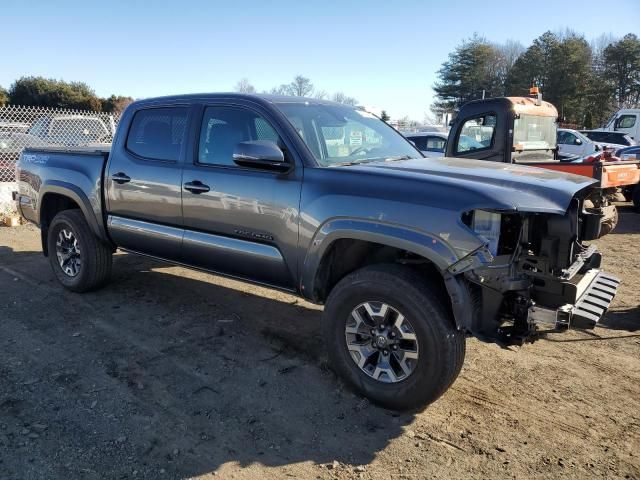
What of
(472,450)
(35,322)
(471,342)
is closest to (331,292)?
(472,450)

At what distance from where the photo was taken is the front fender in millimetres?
2992

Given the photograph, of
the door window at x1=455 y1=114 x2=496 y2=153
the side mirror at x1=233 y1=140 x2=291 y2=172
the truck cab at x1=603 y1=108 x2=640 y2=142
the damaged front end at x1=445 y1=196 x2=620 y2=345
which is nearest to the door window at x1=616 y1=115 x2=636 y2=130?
the truck cab at x1=603 y1=108 x2=640 y2=142

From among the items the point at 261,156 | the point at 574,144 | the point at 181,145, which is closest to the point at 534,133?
the point at 181,145

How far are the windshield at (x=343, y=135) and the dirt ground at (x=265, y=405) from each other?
5.10 feet

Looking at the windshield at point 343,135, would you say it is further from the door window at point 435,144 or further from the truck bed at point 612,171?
the door window at point 435,144

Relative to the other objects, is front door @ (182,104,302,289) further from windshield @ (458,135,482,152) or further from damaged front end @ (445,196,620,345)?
windshield @ (458,135,482,152)

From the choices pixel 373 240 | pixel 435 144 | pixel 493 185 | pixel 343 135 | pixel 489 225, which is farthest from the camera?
pixel 435 144

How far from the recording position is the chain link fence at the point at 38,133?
1013 centimetres

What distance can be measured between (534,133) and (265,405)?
21.8 ft

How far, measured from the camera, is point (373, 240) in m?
3.25

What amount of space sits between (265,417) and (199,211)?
1746mm

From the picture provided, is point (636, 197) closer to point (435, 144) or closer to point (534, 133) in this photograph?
point (534, 133)

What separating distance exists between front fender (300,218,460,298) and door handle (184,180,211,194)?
3.61 feet

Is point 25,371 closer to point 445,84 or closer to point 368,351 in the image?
point 368,351
